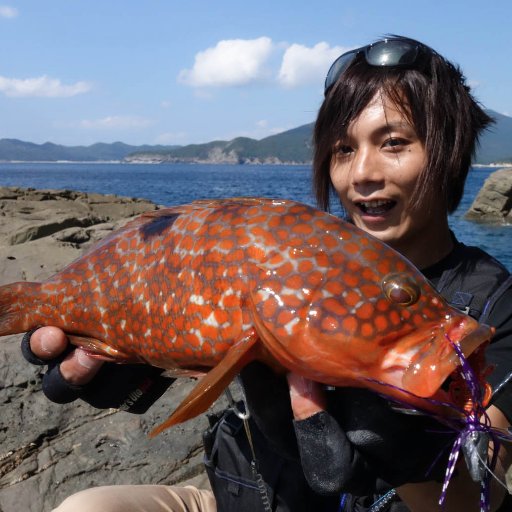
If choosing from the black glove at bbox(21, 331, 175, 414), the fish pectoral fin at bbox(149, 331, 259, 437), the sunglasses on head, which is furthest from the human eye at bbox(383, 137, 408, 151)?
the black glove at bbox(21, 331, 175, 414)

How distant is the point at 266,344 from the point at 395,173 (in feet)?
3.80

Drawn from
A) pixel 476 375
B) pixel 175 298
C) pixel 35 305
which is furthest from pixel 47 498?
pixel 476 375

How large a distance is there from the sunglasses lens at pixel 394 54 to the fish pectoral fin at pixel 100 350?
1.79m

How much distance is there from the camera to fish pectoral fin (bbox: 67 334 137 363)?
2584mm

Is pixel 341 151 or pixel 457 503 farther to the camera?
pixel 341 151

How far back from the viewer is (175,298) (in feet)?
7.29

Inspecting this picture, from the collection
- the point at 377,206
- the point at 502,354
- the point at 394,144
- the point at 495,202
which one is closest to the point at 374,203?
the point at 377,206

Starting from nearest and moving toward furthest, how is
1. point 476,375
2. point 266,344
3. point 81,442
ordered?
point 476,375 → point 266,344 → point 81,442

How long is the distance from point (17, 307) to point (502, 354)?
221cm

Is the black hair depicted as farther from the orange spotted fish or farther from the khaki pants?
the khaki pants

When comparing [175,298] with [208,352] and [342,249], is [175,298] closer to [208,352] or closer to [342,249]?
[208,352]

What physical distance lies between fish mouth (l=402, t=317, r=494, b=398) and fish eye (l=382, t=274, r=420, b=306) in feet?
0.57

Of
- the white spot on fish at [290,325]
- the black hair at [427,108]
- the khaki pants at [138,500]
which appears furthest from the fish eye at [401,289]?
the khaki pants at [138,500]

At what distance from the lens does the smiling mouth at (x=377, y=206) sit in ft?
9.04
